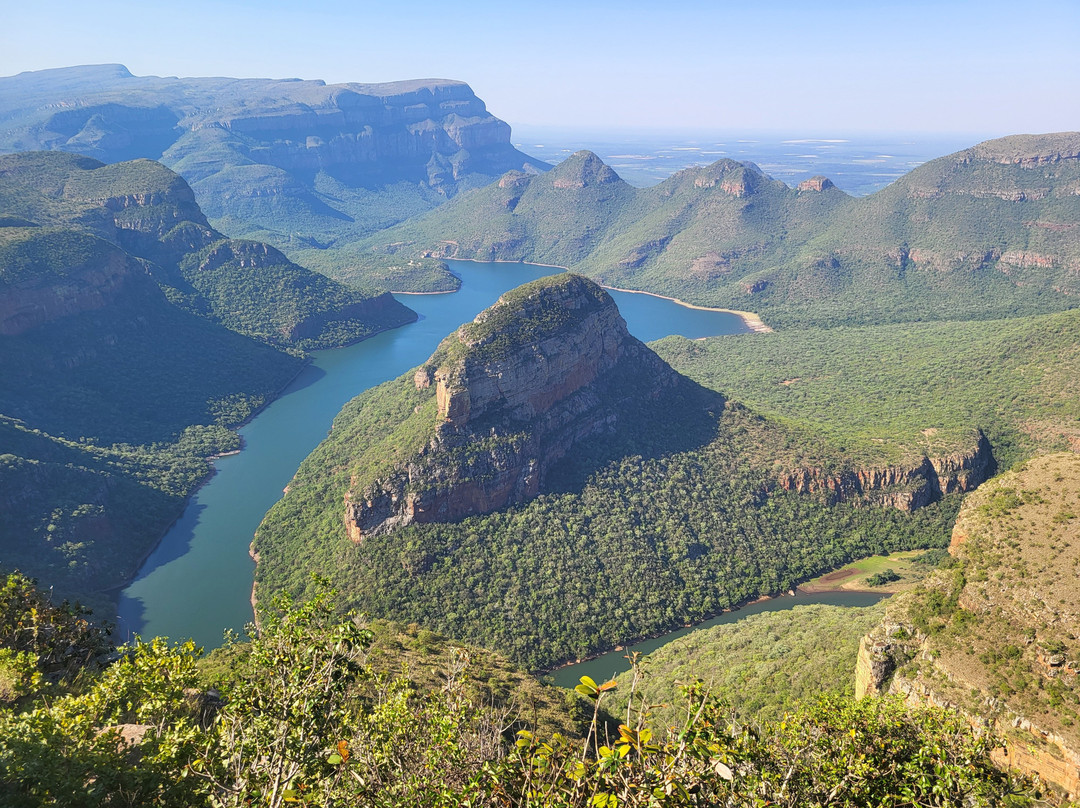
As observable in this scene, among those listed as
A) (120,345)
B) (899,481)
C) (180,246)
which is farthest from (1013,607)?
(180,246)

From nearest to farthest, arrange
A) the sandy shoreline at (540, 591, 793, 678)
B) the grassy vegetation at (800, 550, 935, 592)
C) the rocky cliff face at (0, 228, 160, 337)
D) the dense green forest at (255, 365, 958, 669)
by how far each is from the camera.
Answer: the sandy shoreline at (540, 591, 793, 678)
the dense green forest at (255, 365, 958, 669)
the grassy vegetation at (800, 550, 935, 592)
the rocky cliff face at (0, 228, 160, 337)

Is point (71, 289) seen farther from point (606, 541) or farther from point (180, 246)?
→ point (606, 541)

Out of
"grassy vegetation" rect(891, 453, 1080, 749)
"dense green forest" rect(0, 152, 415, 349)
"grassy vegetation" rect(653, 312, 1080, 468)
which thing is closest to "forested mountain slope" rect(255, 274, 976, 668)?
"grassy vegetation" rect(653, 312, 1080, 468)

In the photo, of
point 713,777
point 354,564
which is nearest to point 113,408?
point 354,564

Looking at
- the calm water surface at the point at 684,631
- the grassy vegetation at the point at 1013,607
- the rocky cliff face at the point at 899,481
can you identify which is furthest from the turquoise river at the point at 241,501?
the rocky cliff face at the point at 899,481

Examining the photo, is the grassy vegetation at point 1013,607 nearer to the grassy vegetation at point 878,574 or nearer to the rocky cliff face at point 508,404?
the grassy vegetation at point 878,574

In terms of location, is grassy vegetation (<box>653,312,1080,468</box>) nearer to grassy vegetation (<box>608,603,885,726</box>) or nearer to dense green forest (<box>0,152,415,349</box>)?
grassy vegetation (<box>608,603,885,726</box>)
